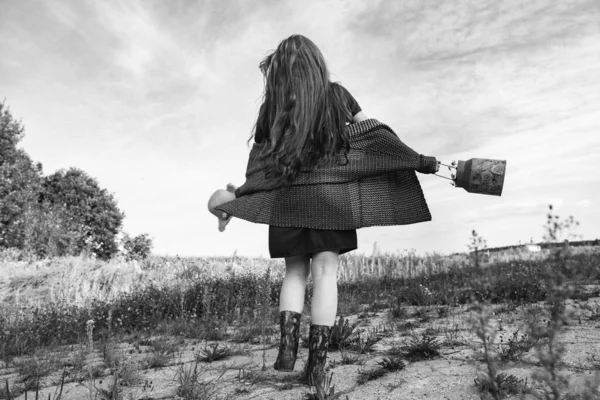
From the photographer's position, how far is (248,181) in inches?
154

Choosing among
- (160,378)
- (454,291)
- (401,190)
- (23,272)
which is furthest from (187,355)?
(23,272)

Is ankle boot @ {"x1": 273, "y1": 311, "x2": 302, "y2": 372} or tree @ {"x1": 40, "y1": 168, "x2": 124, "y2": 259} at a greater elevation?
tree @ {"x1": 40, "y1": 168, "x2": 124, "y2": 259}

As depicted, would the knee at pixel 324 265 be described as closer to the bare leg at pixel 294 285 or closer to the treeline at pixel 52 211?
the bare leg at pixel 294 285

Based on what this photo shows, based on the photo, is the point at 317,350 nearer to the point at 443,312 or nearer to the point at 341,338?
the point at 341,338

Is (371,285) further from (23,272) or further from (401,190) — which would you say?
(23,272)

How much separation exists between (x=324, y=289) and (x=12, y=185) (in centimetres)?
2643

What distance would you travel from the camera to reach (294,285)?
3.48 m

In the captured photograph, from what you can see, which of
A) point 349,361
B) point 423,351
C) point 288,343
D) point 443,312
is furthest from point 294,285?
point 443,312

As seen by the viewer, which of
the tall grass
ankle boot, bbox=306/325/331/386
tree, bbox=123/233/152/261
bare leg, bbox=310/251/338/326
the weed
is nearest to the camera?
ankle boot, bbox=306/325/331/386

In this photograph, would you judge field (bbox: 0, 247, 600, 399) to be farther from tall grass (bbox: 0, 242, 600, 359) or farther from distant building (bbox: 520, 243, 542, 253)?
distant building (bbox: 520, 243, 542, 253)

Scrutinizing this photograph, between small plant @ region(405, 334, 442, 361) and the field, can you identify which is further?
small plant @ region(405, 334, 442, 361)

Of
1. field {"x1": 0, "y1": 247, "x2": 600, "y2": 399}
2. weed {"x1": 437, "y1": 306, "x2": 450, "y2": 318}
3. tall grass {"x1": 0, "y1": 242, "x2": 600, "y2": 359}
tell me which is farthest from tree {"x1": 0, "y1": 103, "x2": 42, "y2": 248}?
weed {"x1": 437, "y1": 306, "x2": 450, "y2": 318}

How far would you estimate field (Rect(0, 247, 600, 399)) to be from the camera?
7.49ft

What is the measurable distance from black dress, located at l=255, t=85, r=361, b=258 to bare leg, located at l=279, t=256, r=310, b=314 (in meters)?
0.09
